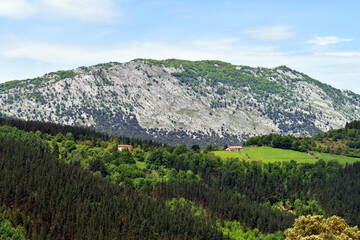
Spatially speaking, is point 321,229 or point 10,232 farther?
point 10,232

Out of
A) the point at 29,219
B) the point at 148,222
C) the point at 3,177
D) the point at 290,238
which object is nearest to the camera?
the point at 290,238

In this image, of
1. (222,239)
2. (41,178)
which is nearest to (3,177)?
(41,178)

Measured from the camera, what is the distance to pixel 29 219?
540ft

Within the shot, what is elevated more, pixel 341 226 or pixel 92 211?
pixel 341 226

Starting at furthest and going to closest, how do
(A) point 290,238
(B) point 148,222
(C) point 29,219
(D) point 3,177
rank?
(D) point 3,177
(B) point 148,222
(C) point 29,219
(A) point 290,238

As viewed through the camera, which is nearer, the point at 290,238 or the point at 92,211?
the point at 290,238

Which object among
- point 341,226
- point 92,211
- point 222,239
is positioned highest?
point 341,226

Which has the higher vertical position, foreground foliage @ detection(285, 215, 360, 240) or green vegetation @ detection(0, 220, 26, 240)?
foreground foliage @ detection(285, 215, 360, 240)

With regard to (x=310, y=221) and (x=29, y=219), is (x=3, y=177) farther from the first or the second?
(x=310, y=221)

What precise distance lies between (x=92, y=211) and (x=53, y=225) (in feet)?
66.0

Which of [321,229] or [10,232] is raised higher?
[321,229]

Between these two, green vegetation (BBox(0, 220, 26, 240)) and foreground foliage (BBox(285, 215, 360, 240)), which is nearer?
foreground foliage (BBox(285, 215, 360, 240))

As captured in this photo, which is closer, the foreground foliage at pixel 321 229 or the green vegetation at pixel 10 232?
the foreground foliage at pixel 321 229

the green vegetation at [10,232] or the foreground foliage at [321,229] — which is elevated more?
the foreground foliage at [321,229]
